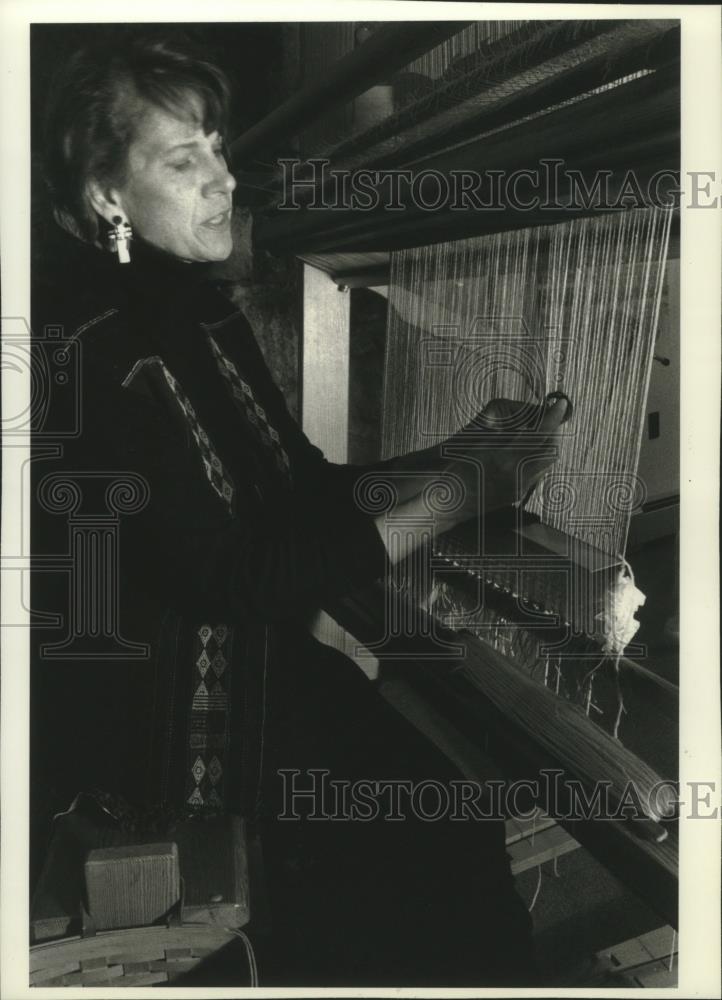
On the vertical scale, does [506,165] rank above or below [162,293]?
above

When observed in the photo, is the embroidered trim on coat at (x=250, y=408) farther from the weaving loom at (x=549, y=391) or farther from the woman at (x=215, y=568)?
the weaving loom at (x=549, y=391)

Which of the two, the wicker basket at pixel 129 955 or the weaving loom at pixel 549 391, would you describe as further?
the wicker basket at pixel 129 955

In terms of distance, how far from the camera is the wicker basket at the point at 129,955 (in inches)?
41.3

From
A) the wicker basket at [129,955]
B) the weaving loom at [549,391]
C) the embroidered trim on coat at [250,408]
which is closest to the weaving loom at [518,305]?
the weaving loom at [549,391]

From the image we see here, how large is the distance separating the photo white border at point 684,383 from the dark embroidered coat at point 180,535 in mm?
83

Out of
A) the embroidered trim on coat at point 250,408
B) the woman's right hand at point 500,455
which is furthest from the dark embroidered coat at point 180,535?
the woman's right hand at point 500,455

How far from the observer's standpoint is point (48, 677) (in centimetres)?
109

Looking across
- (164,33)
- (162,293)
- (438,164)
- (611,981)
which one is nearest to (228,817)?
(611,981)

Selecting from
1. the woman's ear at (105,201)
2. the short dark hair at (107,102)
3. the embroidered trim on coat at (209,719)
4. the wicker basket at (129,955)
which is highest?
the short dark hair at (107,102)

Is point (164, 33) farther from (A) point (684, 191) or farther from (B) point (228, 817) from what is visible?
(B) point (228, 817)

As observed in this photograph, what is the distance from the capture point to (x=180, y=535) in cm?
103

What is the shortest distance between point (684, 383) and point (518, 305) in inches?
8.2

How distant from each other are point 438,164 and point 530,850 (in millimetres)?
781

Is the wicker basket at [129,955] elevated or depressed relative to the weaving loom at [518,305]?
depressed
